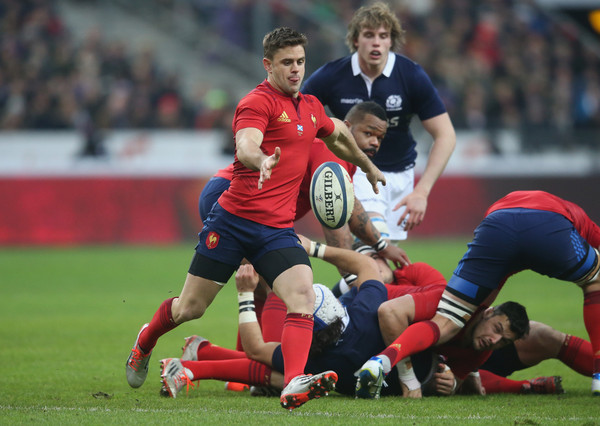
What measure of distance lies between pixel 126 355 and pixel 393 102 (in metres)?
3.13

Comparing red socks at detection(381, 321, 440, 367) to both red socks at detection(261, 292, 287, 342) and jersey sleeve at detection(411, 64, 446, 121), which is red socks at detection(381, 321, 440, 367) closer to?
red socks at detection(261, 292, 287, 342)

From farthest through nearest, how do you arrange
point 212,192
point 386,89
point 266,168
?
point 386,89
point 212,192
point 266,168

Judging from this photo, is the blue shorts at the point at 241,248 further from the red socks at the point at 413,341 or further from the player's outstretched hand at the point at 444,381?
the player's outstretched hand at the point at 444,381

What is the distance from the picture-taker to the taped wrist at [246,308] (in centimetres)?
573

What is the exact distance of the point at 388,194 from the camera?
784cm

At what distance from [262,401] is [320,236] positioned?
11759 millimetres

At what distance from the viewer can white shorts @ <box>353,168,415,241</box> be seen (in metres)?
7.50

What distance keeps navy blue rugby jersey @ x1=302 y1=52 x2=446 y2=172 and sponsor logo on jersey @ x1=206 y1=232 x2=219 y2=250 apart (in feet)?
8.23

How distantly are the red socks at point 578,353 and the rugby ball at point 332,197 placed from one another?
1865 mm

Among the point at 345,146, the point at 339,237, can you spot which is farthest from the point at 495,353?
the point at 345,146

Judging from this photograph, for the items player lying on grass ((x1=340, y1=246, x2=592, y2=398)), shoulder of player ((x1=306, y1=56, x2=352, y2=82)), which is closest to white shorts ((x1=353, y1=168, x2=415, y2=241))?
shoulder of player ((x1=306, y1=56, x2=352, y2=82))

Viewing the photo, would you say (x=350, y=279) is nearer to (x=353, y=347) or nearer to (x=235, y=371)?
(x=353, y=347)

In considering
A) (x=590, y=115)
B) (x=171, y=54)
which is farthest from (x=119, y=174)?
(x=590, y=115)

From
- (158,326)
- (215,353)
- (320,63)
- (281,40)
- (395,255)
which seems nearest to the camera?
(281,40)
